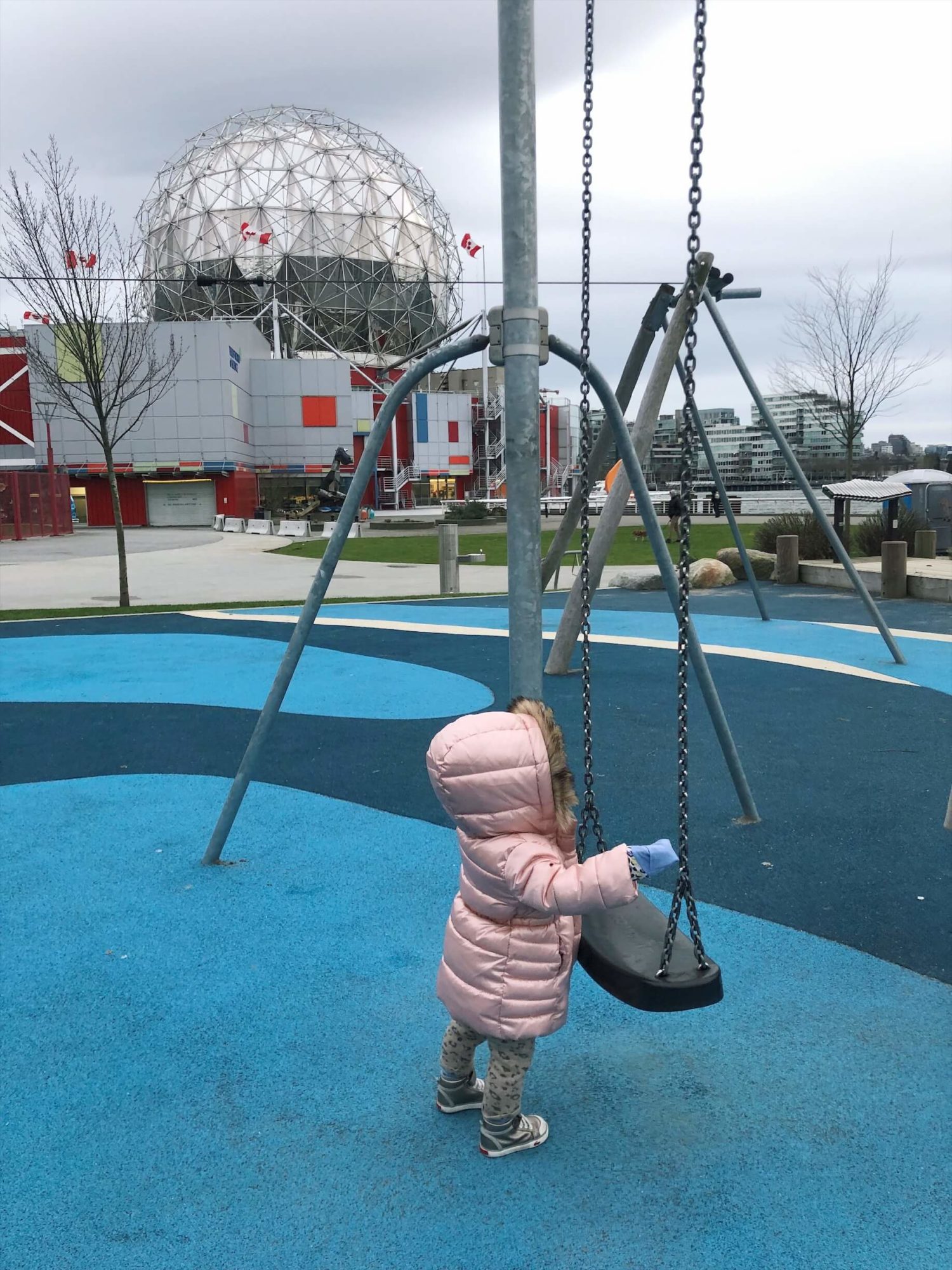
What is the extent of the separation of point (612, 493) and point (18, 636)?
285 inches

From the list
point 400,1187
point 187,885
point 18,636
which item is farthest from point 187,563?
point 400,1187

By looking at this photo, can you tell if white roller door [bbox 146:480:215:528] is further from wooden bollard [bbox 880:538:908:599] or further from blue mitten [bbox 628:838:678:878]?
blue mitten [bbox 628:838:678:878]

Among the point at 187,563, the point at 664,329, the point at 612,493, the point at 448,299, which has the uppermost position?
the point at 448,299

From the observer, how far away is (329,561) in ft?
12.1

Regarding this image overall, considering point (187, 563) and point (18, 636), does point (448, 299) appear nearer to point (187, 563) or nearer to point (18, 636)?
point (187, 563)

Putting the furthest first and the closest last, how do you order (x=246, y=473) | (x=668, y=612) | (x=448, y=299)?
(x=448, y=299), (x=246, y=473), (x=668, y=612)

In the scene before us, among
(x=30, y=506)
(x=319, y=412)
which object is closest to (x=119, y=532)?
(x=30, y=506)

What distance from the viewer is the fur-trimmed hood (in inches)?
82.2

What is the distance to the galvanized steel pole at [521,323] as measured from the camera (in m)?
2.85

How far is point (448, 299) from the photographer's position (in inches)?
2274

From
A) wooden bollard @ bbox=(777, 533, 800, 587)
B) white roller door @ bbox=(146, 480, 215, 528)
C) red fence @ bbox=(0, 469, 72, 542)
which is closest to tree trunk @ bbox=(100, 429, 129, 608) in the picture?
wooden bollard @ bbox=(777, 533, 800, 587)

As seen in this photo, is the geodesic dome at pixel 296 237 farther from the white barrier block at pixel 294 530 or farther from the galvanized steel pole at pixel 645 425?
the galvanized steel pole at pixel 645 425

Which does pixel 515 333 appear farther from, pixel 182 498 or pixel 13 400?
pixel 13 400

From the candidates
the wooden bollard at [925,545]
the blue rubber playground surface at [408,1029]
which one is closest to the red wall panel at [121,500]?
the wooden bollard at [925,545]
